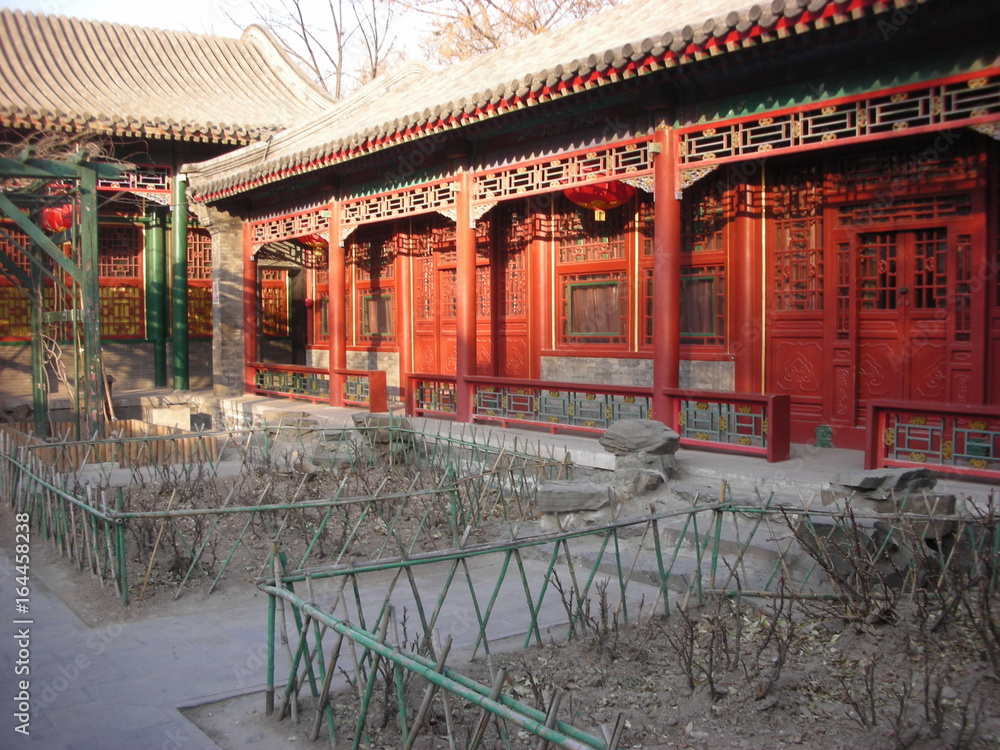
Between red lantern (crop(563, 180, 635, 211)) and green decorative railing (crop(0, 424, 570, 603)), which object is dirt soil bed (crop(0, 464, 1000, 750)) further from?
red lantern (crop(563, 180, 635, 211))

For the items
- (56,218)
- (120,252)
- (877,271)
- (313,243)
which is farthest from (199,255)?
(877,271)

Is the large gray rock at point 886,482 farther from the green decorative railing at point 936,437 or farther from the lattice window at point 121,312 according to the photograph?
the lattice window at point 121,312

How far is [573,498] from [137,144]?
1228cm

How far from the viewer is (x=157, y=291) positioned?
1642 cm

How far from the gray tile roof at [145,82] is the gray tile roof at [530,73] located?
149 cm

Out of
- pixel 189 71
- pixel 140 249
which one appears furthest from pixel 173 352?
pixel 189 71

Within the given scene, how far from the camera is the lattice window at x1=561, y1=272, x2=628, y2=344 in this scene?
391 inches

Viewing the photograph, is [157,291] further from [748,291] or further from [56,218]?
[748,291]

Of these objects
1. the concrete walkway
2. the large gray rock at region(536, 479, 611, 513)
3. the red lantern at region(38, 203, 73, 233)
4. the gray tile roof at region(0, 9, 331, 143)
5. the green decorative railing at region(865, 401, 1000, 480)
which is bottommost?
the concrete walkway

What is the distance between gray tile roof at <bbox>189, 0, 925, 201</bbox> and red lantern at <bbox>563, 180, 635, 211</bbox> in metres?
1.24

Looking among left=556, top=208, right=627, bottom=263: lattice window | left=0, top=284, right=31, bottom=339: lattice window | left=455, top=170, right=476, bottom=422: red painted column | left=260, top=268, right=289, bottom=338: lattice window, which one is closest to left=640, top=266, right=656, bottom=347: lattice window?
left=556, top=208, right=627, bottom=263: lattice window

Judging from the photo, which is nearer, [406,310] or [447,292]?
[447,292]

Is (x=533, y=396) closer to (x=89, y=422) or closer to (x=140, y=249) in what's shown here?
(x=89, y=422)

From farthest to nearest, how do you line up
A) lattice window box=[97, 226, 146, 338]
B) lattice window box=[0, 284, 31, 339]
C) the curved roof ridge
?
the curved roof ridge
lattice window box=[97, 226, 146, 338]
lattice window box=[0, 284, 31, 339]
